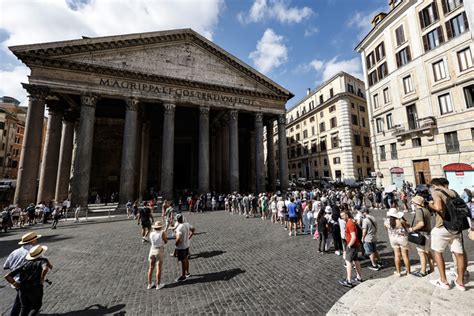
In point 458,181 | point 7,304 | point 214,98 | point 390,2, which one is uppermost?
point 390,2

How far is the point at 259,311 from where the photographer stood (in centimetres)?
360

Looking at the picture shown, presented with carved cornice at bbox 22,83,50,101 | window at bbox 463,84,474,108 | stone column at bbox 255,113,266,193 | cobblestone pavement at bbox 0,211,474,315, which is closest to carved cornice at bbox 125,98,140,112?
carved cornice at bbox 22,83,50,101

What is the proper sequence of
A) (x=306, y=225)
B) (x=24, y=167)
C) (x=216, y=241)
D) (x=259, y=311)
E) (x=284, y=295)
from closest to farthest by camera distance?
(x=259, y=311) → (x=284, y=295) → (x=216, y=241) → (x=306, y=225) → (x=24, y=167)

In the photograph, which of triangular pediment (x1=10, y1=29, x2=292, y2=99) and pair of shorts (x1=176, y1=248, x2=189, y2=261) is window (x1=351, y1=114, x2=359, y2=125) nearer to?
triangular pediment (x1=10, y1=29, x2=292, y2=99)

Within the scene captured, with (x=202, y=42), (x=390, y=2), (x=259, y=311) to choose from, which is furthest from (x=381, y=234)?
(x=390, y=2)

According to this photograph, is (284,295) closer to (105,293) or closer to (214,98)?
(105,293)

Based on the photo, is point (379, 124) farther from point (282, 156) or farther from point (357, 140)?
point (282, 156)

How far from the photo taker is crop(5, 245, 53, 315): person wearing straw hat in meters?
3.27

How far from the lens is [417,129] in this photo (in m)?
17.3

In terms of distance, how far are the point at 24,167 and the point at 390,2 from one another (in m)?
34.5

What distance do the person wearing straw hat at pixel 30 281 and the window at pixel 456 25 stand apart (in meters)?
24.9

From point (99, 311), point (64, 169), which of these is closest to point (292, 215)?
point (99, 311)

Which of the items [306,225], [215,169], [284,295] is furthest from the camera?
[215,169]

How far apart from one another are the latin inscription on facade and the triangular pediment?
1.00m
